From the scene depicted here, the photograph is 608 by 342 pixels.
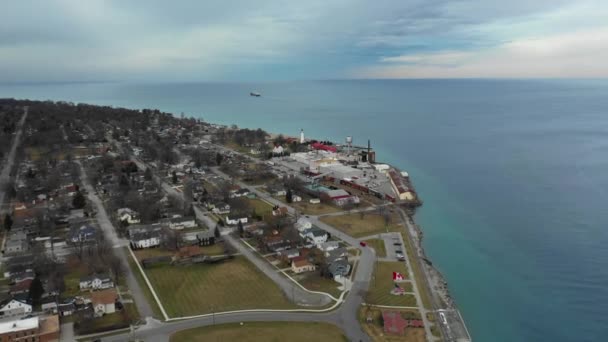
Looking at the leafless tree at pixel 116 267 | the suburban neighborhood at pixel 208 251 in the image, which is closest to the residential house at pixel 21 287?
the suburban neighborhood at pixel 208 251

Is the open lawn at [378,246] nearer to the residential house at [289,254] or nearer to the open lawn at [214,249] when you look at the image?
the residential house at [289,254]

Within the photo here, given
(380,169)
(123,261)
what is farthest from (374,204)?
(123,261)

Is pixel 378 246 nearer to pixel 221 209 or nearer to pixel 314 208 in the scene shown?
pixel 314 208

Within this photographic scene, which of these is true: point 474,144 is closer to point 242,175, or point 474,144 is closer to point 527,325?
point 242,175

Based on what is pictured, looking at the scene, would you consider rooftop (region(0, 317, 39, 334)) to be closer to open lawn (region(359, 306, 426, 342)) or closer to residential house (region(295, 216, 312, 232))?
open lawn (region(359, 306, 426, 342))

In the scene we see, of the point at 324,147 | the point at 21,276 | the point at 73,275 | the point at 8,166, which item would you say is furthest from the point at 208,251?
the point at 8,166

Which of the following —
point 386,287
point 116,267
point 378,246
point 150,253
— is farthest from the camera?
point 378,246
